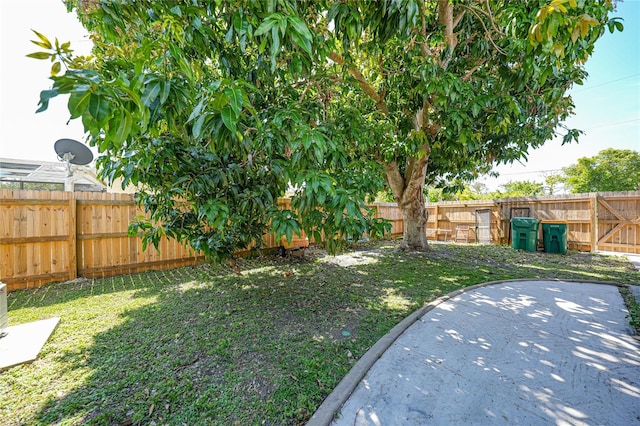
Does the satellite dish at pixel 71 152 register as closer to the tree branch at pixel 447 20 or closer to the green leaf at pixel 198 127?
the green leaf at pixel 198 127

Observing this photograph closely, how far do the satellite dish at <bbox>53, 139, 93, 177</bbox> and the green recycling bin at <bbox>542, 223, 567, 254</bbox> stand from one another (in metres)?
12.9

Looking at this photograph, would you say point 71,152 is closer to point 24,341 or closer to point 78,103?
point 24,341

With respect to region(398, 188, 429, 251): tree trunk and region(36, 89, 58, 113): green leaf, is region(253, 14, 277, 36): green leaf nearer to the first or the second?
region(36, 89, 58, 113): green leaf

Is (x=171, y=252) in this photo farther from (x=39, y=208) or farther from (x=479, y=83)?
(x=479, y=83)

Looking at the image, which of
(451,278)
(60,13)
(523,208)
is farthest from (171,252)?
(523,208)

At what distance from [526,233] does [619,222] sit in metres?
2.22

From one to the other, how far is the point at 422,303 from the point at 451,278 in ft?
5.25

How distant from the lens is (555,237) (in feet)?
25.0

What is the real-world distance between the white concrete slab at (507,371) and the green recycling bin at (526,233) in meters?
5.29

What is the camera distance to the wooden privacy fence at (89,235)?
13.9ft

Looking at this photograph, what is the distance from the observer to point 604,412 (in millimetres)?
1649

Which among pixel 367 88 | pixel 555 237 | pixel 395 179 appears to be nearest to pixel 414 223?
pixel 395 179

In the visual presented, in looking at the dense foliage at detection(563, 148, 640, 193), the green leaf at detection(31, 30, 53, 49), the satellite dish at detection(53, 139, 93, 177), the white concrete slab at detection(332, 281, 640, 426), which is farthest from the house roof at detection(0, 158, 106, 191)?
the dense foliage at detection(563, 148, 640, 193)

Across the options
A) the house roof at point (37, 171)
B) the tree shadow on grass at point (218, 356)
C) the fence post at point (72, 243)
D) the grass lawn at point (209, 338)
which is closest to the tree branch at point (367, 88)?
the grass lawn at point (209, 338)
